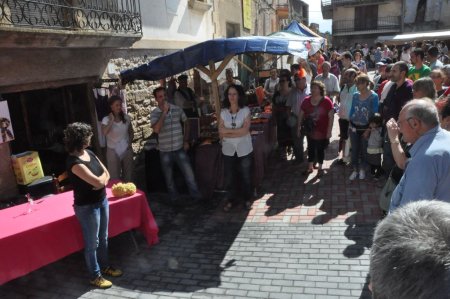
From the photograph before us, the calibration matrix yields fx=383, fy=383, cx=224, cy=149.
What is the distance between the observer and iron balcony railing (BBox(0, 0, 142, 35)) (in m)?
4.67

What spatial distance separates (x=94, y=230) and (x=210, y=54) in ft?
10.2

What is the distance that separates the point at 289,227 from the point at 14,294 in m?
3.36

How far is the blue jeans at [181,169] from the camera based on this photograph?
6.27 metres

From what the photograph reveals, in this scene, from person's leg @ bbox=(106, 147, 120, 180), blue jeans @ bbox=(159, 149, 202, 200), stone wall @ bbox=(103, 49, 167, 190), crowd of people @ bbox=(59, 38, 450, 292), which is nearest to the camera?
crowd of people @ bbox=(59, 38, 450, 292)

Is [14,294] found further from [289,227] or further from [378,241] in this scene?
[378,241]

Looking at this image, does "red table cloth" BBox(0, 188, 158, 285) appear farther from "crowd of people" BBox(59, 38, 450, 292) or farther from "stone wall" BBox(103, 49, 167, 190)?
"stone wall" BBox(103, 49, 167, 190)

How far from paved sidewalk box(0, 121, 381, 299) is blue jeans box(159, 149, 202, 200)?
0.33 m

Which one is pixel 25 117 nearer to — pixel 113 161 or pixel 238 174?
pixel 113 161

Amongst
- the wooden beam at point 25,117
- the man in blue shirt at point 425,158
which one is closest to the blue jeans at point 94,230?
the wooden beam at point 25,117

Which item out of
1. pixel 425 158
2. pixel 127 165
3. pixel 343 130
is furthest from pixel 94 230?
pixel 343 130

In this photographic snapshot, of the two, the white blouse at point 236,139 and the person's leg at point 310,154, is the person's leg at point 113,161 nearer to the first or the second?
the white blouse at point 236,139

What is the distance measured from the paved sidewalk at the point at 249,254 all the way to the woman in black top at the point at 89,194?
0.40 meters

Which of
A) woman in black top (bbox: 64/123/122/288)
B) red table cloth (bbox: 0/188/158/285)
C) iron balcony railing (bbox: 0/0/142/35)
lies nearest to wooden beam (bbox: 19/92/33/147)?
iron balcony railing (bbox: 0/0/142/35)

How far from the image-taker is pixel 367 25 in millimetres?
42000
